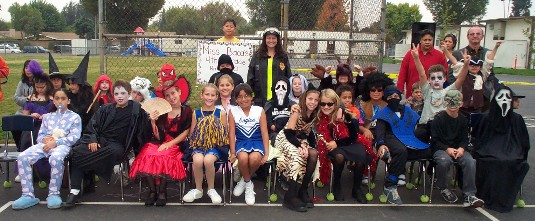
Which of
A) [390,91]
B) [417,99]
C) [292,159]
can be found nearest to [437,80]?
[417,99]

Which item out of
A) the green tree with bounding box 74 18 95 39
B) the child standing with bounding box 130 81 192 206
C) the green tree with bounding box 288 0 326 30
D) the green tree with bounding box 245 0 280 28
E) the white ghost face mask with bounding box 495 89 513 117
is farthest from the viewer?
the green tree with bounding box 74 18 95 39

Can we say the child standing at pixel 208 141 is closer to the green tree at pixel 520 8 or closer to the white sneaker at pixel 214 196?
the white sneaker at pixel 214 196

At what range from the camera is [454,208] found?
4988mm

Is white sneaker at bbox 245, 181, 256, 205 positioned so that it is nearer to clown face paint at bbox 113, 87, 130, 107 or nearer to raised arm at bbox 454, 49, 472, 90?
clown face paint at bbox 113, 87, 130, 107

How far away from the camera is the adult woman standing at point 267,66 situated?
608 centimetres

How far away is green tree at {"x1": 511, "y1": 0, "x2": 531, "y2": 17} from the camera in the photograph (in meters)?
91.4

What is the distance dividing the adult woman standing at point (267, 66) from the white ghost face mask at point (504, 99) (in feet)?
8.61

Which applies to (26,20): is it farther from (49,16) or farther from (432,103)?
(432,103)

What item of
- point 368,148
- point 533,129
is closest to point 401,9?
point 533,129

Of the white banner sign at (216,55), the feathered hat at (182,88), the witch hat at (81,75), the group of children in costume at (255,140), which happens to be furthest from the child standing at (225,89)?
the witch hat at (81,75)

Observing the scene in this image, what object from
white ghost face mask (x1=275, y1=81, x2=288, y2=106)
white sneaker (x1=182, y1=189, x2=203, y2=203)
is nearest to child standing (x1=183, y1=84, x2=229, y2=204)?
white sneaker (x1=182, y1=189, x2=203, y2=203)

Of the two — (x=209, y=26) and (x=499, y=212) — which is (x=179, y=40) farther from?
(x=499, y=212)

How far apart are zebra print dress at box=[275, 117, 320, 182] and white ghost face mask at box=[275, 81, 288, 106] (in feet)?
1.99

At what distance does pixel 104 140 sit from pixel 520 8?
343 ft
